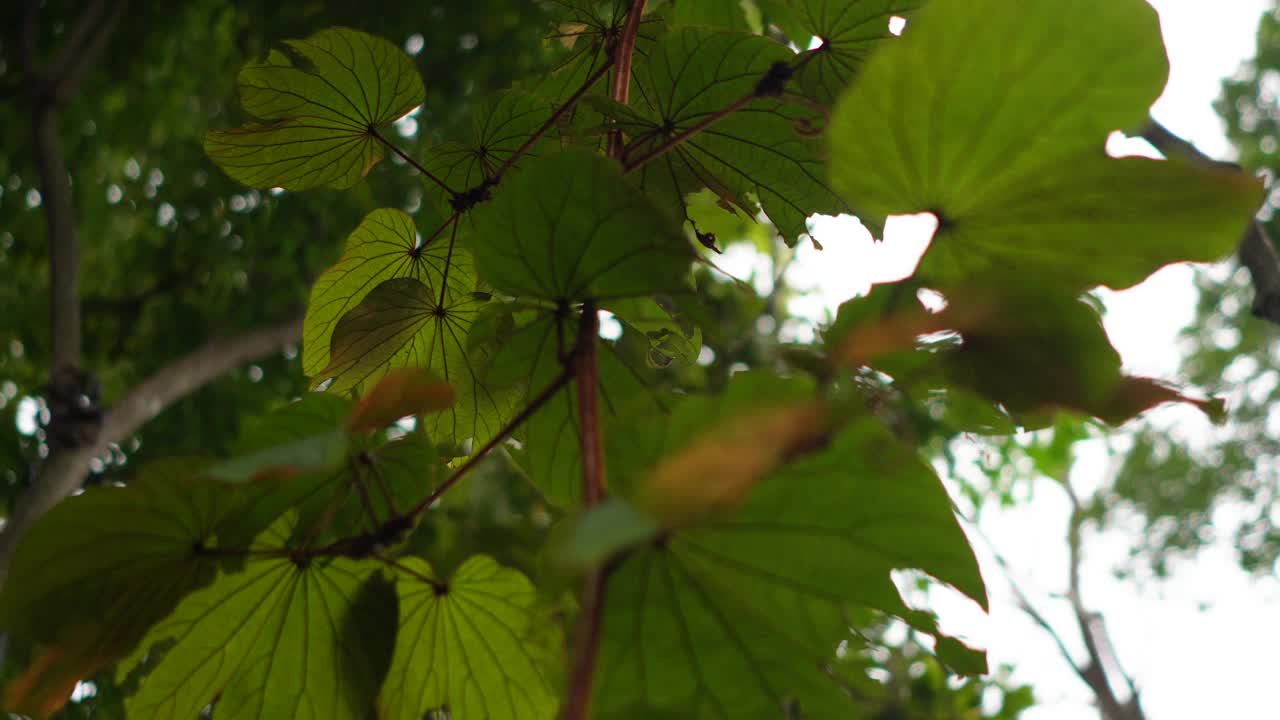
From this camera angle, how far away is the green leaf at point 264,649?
1.10 feet

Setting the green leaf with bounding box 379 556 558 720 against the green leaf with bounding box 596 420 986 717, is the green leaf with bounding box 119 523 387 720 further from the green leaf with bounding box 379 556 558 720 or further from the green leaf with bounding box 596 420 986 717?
the green leaf with bounding box 596 420 986 717

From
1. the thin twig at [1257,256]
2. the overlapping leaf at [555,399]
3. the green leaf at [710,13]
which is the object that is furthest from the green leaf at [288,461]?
the thin twig at [1257,256]

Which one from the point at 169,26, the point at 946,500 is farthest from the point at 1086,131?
the point at 169,26

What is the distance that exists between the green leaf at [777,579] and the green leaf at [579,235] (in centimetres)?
7

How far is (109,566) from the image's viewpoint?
28 cm

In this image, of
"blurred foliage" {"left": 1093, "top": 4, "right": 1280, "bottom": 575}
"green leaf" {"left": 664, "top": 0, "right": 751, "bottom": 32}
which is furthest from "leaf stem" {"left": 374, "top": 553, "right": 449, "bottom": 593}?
"blurred foliage" {"left": 1093, "top": 4, "right": 1280, "bottom": 575}

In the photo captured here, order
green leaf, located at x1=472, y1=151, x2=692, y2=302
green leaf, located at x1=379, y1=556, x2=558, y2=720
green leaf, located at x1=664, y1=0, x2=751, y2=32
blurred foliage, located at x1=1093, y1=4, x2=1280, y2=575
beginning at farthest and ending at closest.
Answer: blurred foliage, located at x1=1093, y1=4, x2=1280, y2=575 < green leaf, located at x1=664, y1=0, x2=751, y2=32 < green leaf, located at x1=379, y1=556, x2=558, y2=720 < green leaf, located at x1=472, y1=151, x2=692, y2=302

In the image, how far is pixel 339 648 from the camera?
0.34 m

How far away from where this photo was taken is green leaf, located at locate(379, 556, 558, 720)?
35cm

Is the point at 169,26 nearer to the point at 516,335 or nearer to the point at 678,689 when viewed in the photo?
the point at 516,335

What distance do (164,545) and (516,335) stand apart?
0.48 feet

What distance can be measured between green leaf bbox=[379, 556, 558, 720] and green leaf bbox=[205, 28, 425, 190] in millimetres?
206

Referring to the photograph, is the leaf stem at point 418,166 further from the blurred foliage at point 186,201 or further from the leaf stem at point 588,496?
the blurred foliage at point 186,201

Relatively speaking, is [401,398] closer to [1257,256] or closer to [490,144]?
[490,144]
